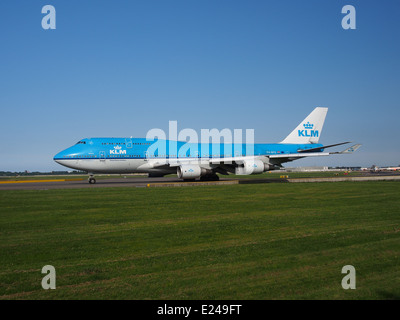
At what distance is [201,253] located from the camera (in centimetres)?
764

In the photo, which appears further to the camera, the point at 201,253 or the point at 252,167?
the point at 252,167

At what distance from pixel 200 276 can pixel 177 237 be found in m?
3.13

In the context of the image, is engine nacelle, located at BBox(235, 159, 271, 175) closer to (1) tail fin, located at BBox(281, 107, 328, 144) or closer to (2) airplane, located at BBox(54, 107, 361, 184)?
(2) airplane, located at BBox(54, 107, 361, 184)

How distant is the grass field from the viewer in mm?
5602

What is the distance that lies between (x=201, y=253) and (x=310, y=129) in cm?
3822

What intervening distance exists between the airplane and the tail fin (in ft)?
5.76

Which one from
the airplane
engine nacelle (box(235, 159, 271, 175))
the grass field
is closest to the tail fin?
the airplane

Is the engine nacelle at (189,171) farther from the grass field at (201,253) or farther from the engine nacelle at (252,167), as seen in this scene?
the grass field at (201,253)

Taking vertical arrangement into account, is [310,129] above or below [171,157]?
above

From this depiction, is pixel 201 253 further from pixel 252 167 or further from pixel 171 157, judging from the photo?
pixel 171 157

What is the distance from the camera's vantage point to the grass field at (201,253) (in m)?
5.60

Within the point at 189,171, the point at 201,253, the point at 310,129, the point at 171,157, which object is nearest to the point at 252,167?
the point at 189,171
